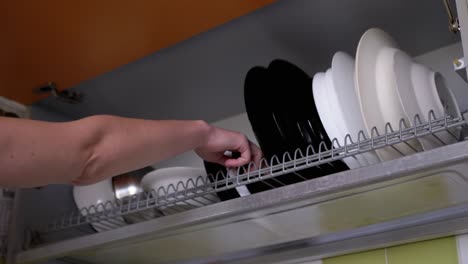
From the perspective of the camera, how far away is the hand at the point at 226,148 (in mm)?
1029

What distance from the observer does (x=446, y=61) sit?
1.18 meters

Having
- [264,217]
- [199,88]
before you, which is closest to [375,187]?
[264,217]

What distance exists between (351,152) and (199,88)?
0.51 meters

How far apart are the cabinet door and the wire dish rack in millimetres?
274

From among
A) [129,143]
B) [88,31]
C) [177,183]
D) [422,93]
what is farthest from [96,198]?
[422,93]

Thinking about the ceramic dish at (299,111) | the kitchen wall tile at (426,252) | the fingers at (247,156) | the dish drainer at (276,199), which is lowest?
the kitchen wall tile at (426,252)

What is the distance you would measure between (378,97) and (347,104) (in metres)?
0.06

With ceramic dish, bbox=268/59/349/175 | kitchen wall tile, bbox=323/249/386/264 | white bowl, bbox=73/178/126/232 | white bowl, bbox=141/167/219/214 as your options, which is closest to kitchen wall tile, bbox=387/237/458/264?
kitchen wall tile, bbox=323/249/386/264

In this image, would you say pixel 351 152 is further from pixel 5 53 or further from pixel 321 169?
pixel 5 53

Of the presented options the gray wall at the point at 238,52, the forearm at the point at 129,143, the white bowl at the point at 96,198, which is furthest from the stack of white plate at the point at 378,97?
the white bowl at the point at 96,198

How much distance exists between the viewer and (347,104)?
0.99m

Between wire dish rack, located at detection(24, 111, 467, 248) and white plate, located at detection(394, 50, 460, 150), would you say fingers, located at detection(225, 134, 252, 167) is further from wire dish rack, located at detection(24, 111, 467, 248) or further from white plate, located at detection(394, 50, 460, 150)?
white plate, located at detection(394, 50, 460, 150)

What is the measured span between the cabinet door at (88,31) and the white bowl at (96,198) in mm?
229

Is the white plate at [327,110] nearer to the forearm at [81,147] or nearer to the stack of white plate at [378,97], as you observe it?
the stack of white plate at [378,97]
